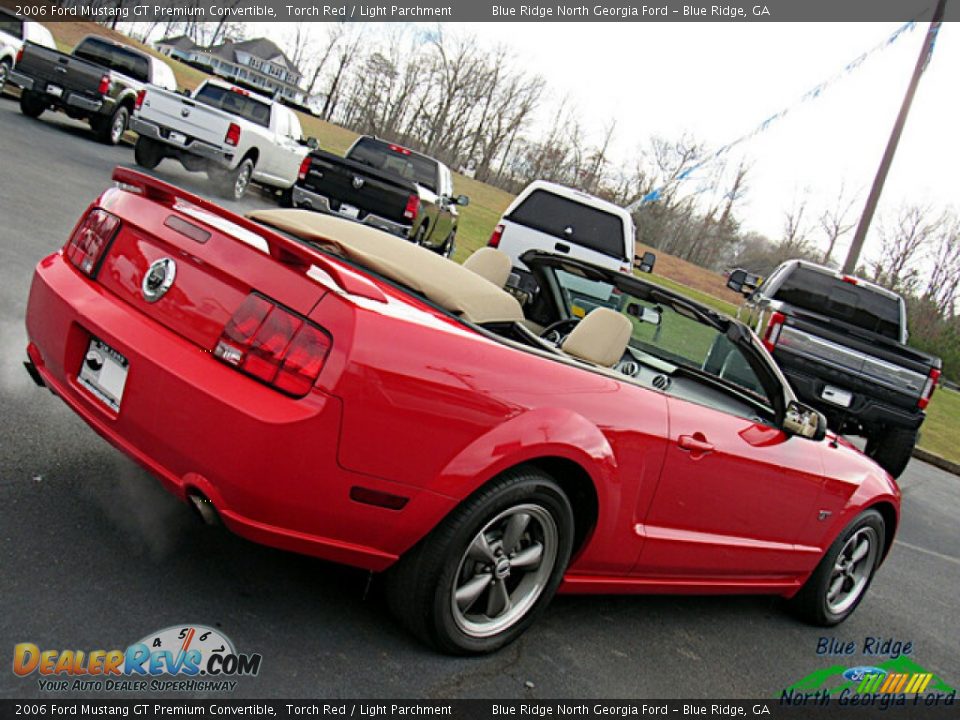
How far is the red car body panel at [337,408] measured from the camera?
2.63 m

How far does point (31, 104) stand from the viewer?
16328mm

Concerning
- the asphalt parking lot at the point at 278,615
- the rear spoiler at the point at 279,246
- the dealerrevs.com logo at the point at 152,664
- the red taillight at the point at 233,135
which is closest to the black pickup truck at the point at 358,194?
the red taillight at the point at 233,135

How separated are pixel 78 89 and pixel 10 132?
2.49 metres

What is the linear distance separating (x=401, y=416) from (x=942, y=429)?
1855 centimetres

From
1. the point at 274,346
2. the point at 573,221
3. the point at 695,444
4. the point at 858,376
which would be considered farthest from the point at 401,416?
the point at 573,221

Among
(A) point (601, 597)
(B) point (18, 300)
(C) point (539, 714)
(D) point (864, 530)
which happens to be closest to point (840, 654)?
(D) point (864, 530)

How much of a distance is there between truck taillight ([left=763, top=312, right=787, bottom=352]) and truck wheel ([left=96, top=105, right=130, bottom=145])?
12573 millimetres

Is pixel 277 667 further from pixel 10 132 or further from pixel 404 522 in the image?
pixel 10 132

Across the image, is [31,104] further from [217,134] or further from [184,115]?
[217,134]

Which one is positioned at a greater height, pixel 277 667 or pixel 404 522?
pixel 404 522

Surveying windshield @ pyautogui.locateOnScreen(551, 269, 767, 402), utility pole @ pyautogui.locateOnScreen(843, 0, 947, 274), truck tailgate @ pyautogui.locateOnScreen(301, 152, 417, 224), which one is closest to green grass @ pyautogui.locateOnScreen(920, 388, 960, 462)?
utility pole @ pyautogui.locateOnScreen(843, 0, 947, 274)

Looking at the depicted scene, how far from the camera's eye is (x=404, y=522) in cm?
283

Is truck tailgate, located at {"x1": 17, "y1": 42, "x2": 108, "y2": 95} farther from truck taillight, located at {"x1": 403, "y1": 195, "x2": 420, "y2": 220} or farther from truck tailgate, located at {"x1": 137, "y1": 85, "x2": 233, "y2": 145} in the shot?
truck taillight, located at {"x1": 403, "y1": 195, "x2": 420, "y2": 220}

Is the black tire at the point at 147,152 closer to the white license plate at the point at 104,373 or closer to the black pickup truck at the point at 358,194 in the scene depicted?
the black pickup truck at the point at 358,194
